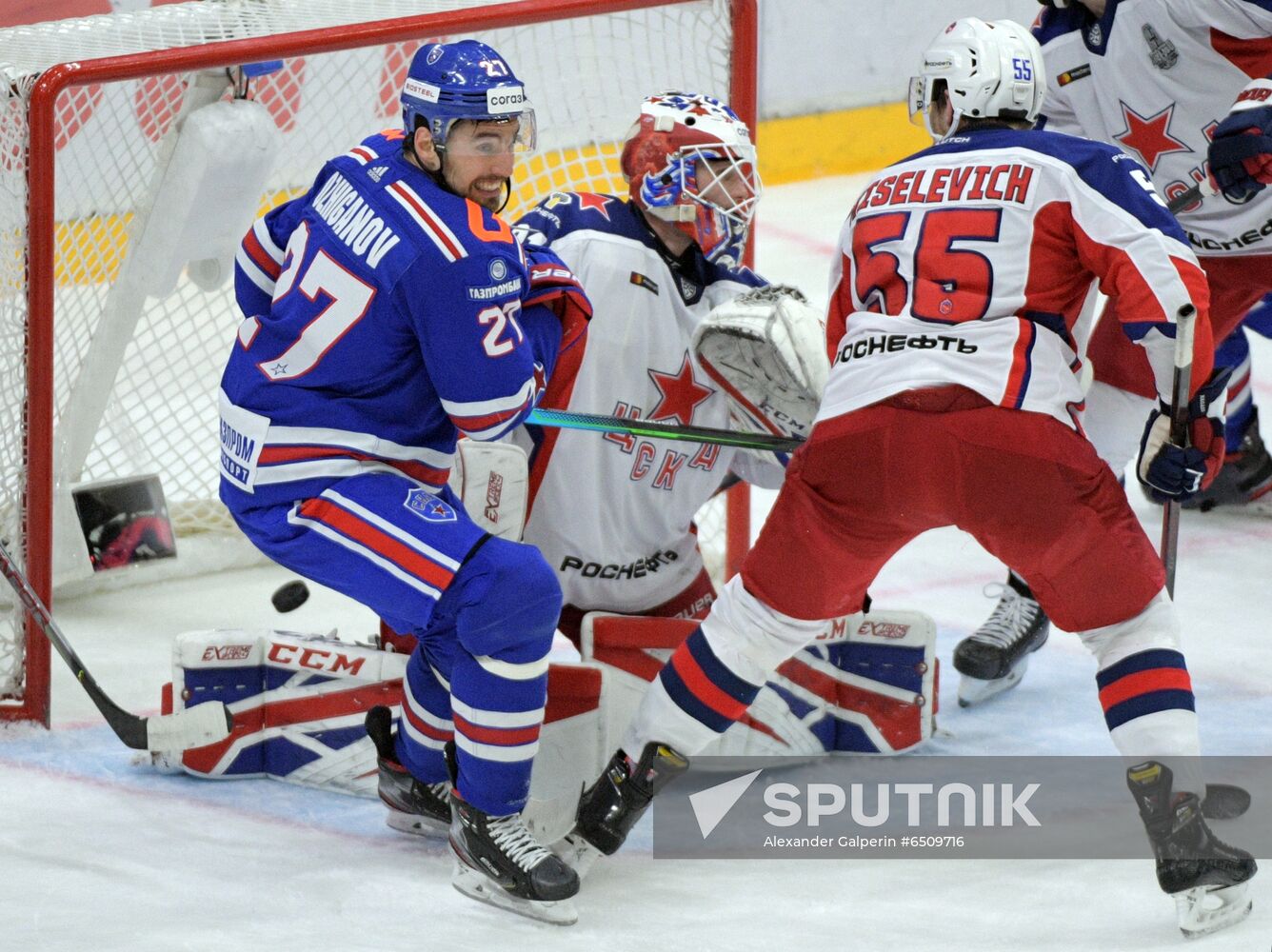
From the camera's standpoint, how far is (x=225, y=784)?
2.86 m

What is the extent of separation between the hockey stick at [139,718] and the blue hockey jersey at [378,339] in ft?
1.14

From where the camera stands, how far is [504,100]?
2340mm

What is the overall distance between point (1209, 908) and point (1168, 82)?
5.82 ft

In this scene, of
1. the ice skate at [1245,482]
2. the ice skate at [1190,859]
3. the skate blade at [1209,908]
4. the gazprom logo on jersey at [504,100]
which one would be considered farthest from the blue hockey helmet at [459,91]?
the ice skate at [1245,482]

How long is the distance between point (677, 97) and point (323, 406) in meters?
0.88

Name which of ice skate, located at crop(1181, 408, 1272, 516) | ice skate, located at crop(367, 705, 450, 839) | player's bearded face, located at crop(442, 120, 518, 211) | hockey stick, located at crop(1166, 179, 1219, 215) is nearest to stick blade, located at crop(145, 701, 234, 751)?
ice skate, located at crop(367, 705, 450, 839)

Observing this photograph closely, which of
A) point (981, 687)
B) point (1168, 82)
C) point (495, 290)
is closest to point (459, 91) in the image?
point (495, 290)

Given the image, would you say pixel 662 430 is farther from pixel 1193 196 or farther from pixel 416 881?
pixel 1193 196

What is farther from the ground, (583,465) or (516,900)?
(583,465)

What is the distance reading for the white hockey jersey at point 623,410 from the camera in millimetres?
2939

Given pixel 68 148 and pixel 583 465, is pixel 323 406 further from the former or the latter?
pixel 68 148

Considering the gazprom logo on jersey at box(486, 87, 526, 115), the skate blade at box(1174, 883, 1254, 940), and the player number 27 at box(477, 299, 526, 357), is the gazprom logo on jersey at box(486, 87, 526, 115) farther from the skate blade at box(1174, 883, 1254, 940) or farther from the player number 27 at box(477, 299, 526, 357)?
the skate blade at box(1174, 883, 1254, 940)

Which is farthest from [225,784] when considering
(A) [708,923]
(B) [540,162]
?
(B) [540,162]

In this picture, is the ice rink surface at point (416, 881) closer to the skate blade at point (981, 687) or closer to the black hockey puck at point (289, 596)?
the skate blade at point (981, 687)
